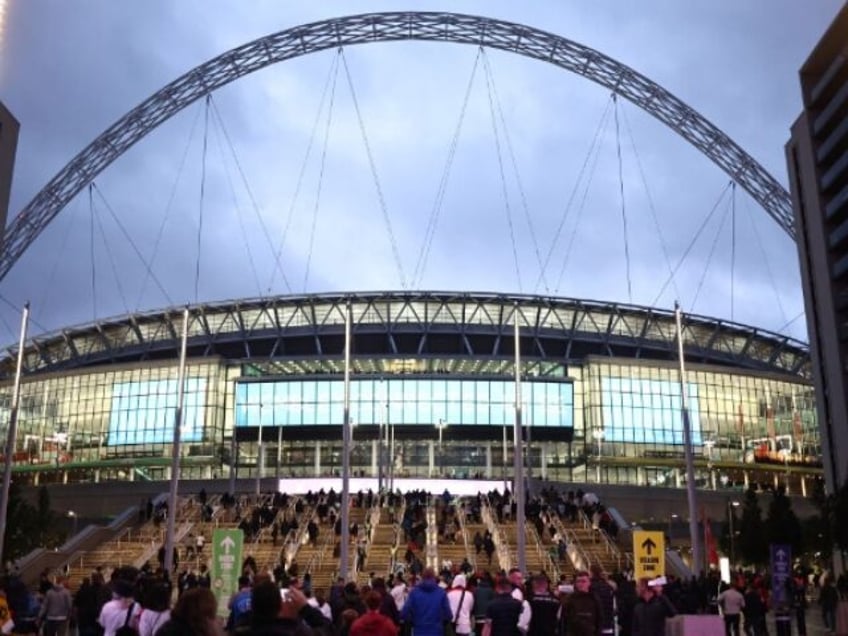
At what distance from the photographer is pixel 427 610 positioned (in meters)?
13.7

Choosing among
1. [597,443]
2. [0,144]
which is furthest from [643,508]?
[0,144]

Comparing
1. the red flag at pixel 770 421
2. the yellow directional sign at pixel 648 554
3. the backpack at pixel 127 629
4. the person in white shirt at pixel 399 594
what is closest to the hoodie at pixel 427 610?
the backpack at pixel 127 629

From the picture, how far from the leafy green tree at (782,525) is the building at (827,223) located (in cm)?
1390

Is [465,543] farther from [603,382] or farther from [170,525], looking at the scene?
[603,382]

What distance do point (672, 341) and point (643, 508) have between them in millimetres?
34386

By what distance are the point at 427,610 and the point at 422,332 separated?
98.1m

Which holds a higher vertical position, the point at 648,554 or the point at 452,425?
the point at 452,425

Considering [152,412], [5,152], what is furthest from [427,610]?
[152,412]

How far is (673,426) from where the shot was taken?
104m

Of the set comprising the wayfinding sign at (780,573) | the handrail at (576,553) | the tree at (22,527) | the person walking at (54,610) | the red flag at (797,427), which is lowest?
the person walking at (54,610)

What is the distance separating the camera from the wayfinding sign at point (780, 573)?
28.2m

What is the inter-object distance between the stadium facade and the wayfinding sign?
2633 inches

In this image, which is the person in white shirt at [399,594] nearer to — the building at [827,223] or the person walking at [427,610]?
the person walking at [427,610]

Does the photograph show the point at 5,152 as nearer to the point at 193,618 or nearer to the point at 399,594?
the point at 399,594
